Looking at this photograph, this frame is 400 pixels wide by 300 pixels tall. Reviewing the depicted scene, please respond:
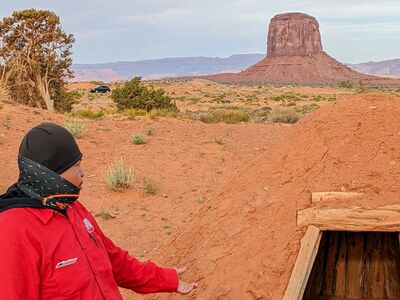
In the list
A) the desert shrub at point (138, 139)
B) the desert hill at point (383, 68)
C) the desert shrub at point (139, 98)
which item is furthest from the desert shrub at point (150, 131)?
the desert hill at point (383, 68)

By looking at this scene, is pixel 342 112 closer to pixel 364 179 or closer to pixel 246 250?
pixel 364 179

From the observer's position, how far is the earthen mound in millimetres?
3447

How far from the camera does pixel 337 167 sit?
374 centimetres

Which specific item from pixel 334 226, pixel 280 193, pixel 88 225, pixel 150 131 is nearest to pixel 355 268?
pixel 280 193

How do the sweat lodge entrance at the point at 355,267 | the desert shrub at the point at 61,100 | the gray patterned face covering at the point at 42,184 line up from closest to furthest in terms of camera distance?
the gray patterned face covering at the point at 42,184 → the sweat lodge entrance at the point at 355,267 → the desert shrub at the point at 61,100

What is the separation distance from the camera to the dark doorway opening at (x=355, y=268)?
14.0 ft

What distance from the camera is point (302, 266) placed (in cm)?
321

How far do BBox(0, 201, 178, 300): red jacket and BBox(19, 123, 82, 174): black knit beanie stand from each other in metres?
0.19

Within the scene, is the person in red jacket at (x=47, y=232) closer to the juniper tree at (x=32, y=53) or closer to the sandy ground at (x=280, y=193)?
the sandy ground at (x=280, y=193)

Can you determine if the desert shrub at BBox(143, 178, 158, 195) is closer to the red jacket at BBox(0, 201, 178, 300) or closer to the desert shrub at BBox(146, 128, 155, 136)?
the desert shrub at BBox(146, 128, 155, 136)

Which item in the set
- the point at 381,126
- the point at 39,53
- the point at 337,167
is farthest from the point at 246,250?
the point at 39,53

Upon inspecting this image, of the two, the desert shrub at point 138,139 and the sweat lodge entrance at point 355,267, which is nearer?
the sweat lodge entrance at point 355,267

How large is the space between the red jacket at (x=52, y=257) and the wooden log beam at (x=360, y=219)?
5.11 ft

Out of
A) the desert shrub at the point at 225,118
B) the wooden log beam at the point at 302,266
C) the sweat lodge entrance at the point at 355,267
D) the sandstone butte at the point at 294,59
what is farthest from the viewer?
the sandstone butte at the point at 294,59
